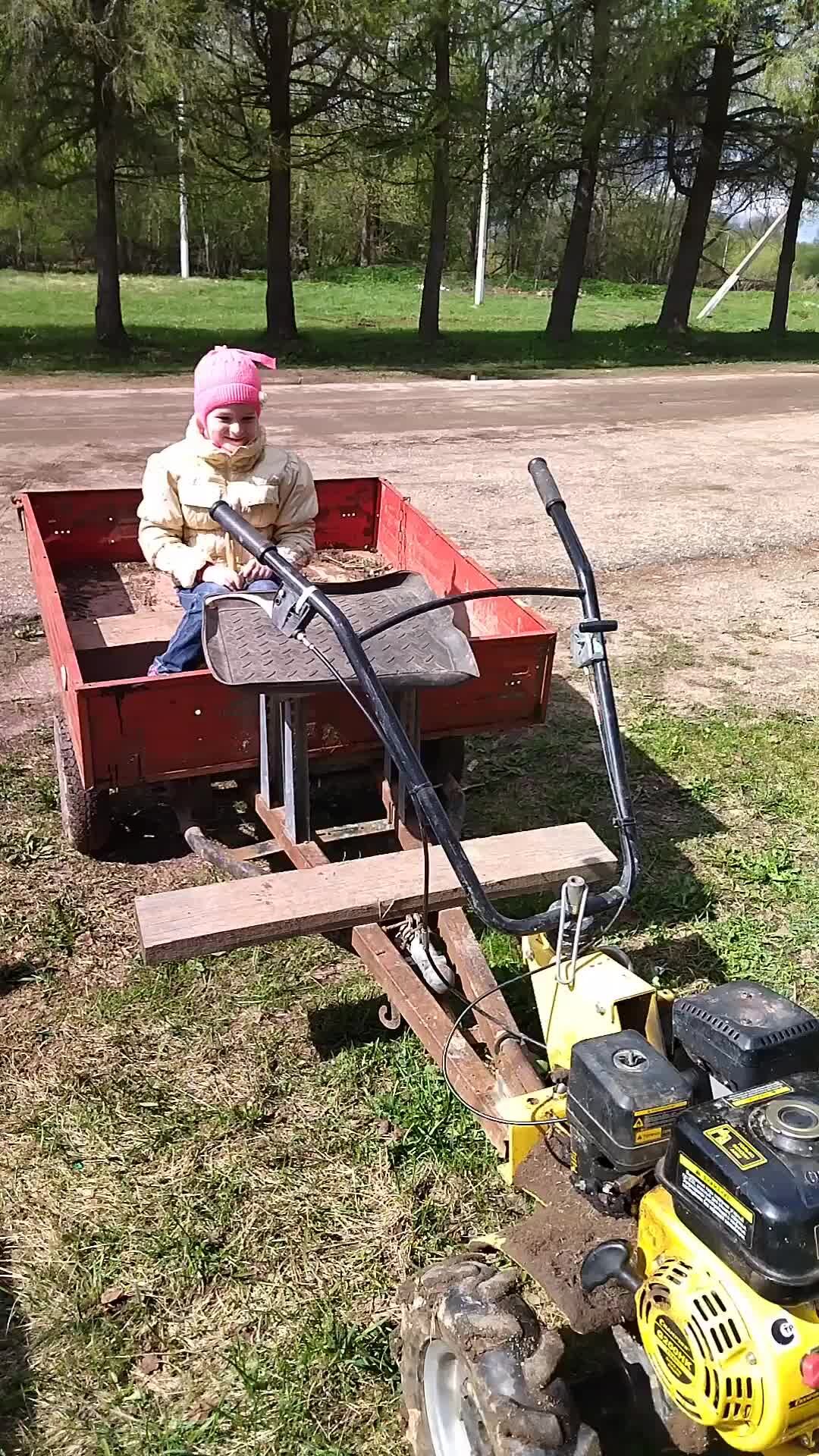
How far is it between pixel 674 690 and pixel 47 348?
55.8ft

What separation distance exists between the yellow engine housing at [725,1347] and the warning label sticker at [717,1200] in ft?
0.31

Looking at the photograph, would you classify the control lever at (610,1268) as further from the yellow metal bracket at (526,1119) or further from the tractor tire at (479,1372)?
the yellow metal bracket at (526,1119)

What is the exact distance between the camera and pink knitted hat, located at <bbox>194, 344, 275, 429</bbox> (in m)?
4.30

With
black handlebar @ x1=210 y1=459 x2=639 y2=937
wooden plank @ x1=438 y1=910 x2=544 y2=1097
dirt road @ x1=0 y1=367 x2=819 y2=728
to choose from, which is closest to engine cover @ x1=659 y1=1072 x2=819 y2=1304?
black handlebar @ x1=210 y1=459 x2=639 y2=937

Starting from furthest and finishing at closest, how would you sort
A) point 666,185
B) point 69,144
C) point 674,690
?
point 666,185, point 69,144, point 674,690

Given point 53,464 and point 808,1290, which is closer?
point 808,1290

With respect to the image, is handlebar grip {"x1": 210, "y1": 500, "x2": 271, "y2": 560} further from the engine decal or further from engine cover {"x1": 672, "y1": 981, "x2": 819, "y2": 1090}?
the engine decal

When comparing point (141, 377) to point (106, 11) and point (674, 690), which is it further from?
point (674, 690)

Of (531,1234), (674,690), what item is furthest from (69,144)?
(531,1234)

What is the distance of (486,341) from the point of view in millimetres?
24547

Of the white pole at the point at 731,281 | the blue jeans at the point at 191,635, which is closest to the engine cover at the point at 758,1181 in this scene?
the blue jeans at the point at 191,635

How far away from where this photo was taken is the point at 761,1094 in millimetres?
2088

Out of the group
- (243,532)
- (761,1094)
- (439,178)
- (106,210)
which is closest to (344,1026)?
(243,532)

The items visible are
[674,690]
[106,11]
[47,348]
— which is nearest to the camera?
[674,690]
